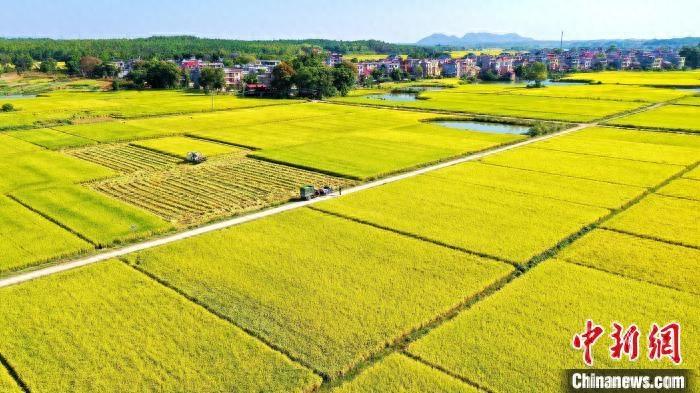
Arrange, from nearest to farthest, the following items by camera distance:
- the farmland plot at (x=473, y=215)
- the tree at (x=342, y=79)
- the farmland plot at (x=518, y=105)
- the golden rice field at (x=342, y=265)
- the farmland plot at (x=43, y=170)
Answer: the golden rice field at (x=342, y=265) → the farmland plot at (x=473, y=215) → the farmland plot at (x=43, y=170) → the farmland plot at (x=518, y=105) → the tree at (x=342, y=79)

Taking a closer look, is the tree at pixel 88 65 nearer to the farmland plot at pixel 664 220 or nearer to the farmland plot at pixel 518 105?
the farmland plot at pixel 518 105

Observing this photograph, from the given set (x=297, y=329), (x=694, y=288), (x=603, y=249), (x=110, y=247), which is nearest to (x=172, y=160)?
(x=110, y=247)

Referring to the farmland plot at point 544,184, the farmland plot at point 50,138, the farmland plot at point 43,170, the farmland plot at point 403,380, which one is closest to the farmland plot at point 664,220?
the farmland plot at point 544,184

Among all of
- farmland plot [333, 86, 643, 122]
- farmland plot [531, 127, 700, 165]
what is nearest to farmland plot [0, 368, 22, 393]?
farmland plot [531, 127, 700, 165]

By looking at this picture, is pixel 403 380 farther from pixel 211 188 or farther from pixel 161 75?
pixel 161 75

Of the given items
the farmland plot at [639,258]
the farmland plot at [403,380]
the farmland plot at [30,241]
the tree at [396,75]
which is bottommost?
the farmland plot at [403,380]
